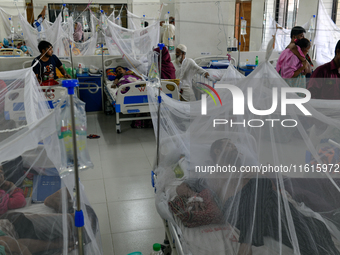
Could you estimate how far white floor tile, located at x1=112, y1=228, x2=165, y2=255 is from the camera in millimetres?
2242

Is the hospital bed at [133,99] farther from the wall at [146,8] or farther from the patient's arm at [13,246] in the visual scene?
the wall at [146,8]

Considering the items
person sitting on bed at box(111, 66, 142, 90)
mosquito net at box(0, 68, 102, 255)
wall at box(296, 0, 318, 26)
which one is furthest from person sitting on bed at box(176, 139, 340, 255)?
wall at box(296, 0, 318, 26)

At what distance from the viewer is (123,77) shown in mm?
4961

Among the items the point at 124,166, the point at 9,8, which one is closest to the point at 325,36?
the point at 124,166

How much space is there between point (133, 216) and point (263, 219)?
4.32 ft

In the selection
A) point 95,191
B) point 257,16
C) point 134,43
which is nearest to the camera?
point 95,191

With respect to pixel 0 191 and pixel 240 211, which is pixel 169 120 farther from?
pixel 0 191

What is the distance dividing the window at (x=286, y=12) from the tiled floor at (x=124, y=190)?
406 centimetres

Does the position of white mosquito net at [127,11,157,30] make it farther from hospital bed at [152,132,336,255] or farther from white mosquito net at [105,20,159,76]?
hospital bed at [152,132,336,255]

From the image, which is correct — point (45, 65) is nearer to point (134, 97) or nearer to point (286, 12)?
point (134, 97)

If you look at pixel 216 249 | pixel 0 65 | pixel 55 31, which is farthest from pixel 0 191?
pixel 55 31

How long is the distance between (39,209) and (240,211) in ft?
3.15

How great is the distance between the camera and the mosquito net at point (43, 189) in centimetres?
135

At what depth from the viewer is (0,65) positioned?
5.18 m
